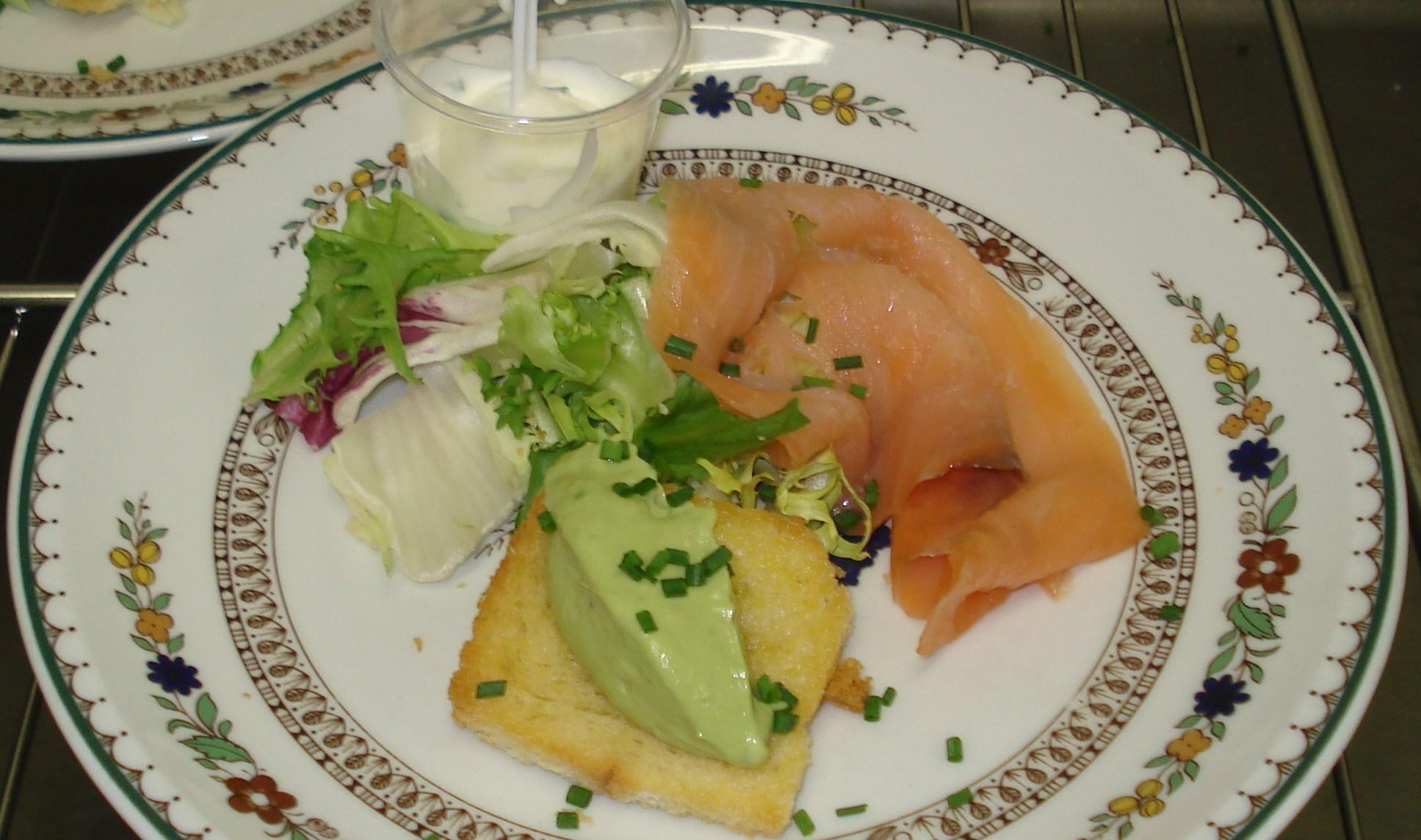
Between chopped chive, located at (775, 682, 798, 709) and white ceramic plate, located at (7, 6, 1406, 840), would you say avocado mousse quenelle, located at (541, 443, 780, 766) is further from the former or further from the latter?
white ceramic plate, located at (7, 6, 1406, 840)

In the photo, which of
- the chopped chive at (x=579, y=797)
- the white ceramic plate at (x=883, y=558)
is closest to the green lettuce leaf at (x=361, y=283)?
the white ceramic plate at (x=883, y=558)

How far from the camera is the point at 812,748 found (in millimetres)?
1866

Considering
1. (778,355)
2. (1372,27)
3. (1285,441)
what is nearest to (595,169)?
(778,355)

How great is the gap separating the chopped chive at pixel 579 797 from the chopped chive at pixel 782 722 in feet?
0.98

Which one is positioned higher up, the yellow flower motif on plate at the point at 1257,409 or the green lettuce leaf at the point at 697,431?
the yellow flower motif on plate at the point at 1257,409

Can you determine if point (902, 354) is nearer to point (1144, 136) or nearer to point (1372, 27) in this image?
point (1144, 136)

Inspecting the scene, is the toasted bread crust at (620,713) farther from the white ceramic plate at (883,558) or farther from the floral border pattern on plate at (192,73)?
the floral border pattern on plate at (192,73)

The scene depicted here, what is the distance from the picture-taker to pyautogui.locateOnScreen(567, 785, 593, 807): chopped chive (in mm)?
1780

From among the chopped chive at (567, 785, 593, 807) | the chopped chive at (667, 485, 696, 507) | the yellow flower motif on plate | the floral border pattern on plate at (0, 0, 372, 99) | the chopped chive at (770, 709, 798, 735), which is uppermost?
the floral border pattern on plate at (0, 0, 372, 99)

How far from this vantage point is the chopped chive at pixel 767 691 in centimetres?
175

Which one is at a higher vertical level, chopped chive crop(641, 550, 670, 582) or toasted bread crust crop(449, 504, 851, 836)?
chopped chive crop(641, 550, 670, 582)

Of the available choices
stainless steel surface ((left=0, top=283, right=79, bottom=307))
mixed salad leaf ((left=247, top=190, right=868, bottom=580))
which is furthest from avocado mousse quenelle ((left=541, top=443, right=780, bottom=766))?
stainless steel surface ((left=0, top=283, right=79, bottom=307))

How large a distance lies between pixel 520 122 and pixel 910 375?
2.80 ft

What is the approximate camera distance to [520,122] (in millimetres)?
2070
